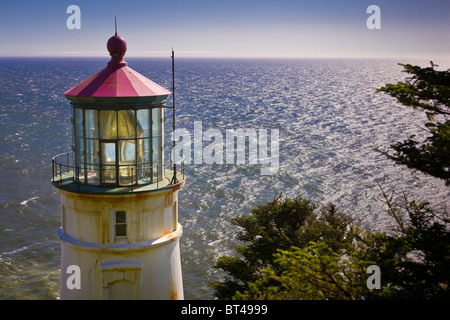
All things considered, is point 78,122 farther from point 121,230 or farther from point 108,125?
point 121,230

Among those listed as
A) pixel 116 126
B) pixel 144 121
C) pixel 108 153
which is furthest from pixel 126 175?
pixel 144 121

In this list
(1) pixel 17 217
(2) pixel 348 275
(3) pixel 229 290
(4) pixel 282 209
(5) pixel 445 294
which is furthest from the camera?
(1) pixel 17 217

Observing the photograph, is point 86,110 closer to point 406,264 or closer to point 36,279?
point 406,264

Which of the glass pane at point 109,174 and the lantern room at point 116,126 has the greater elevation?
the lantern room at point 116,126

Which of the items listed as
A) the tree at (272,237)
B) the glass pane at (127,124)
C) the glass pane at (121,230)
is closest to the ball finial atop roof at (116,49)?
the glass pane at (127,124)

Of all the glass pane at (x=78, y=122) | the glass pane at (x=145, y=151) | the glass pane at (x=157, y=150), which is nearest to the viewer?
the glass pane at (x=78, y=122)

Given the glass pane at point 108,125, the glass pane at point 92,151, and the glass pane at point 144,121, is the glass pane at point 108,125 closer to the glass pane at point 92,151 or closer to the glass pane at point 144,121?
the glass pane at point 92,151

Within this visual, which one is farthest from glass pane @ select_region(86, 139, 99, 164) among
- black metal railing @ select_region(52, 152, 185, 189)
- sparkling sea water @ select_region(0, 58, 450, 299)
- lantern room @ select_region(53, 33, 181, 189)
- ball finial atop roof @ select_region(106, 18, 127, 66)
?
sparkling sea water @ select_region(0, 58, 450, 299)
